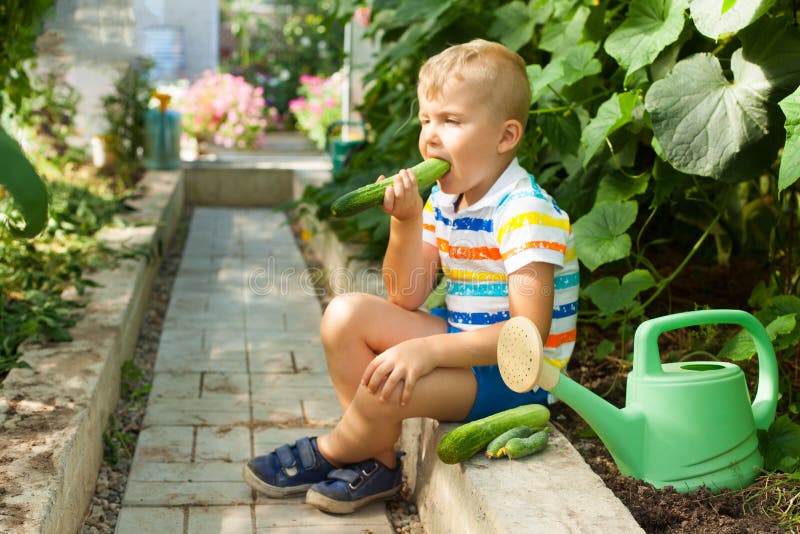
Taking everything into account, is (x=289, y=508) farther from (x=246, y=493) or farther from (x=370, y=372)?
(x=370, y=372)

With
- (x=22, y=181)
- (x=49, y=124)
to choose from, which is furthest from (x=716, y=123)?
(x=49, y=124)

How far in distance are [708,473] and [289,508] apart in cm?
98

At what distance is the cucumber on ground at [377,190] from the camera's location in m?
2.05

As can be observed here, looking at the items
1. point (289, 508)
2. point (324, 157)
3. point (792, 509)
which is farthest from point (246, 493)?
point (324, 157)

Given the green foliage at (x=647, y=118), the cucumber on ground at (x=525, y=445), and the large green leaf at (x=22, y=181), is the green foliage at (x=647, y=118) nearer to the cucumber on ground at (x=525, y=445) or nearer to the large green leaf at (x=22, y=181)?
the cucumber on ground at (x=525, y=445)

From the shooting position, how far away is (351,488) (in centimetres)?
225

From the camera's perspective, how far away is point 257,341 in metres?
3.76

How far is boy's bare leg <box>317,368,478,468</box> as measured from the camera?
6.93ft

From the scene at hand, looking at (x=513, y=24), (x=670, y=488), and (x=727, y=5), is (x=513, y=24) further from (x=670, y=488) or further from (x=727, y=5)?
(x=670, y=488)

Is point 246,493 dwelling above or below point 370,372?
below

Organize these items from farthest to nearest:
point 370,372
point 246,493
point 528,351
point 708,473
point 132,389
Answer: point 132,389, point 246,493, point 370,372, point 708,473, point 528,351

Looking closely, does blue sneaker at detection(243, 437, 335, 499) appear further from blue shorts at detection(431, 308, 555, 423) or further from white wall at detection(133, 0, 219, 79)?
white wall at detection(133, 0, 219, 79)

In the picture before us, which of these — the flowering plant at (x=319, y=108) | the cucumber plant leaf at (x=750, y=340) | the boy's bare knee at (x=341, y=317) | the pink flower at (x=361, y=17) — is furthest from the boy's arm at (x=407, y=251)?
the flowering plant at (x=319, y=108)

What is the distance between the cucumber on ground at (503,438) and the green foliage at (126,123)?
479 cm
